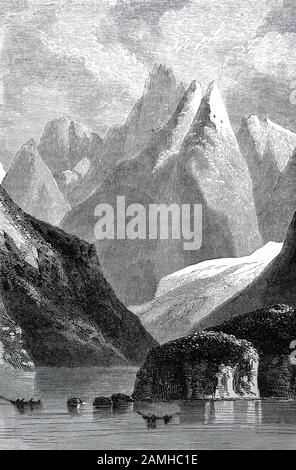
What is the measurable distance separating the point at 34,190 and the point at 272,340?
18.6 metres

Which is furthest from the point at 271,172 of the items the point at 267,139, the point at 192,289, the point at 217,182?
the point at 192,289

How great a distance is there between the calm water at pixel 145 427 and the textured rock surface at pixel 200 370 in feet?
3.13

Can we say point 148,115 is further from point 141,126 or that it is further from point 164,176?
point 164,176

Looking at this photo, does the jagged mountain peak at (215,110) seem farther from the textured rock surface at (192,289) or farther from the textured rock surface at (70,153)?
the textured rock surface at (192,289)

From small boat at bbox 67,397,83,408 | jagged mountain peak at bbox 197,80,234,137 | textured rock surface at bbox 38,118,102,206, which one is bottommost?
small boat at bbox 67,397,83,408

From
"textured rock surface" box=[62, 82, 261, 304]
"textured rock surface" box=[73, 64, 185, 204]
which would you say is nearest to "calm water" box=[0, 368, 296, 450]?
"textured rock surface" box=[62, 82, 261, 304]

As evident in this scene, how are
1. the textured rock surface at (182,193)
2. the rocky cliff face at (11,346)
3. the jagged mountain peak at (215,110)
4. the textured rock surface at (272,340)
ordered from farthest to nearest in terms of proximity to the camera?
the rocky cliff face at (11,346)
the textured rock surface at (182,193)
the jagged mountain peak at (215,110)
the textured rock surface at (272,340)

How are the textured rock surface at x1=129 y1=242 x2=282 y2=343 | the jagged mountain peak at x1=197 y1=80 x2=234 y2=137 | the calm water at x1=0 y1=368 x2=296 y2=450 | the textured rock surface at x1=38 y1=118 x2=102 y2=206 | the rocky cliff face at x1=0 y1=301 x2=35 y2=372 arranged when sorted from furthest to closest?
the rocky cliff face at x1=0 y1=301 x2=35 y2=372 → the textured rock surface at x1=129 y1=242 x2=282 y2=343 → the textured rock surface at x1=38 y1=118 x2=102 y2=206 → the jagged mountain peak at x1=197 y1=80 x2=234 y2=137 → the calm water at x1=0 y1=368 x2=296 y2=450

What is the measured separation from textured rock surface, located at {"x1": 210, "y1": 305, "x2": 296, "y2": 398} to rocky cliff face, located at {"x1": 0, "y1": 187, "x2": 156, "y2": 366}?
32.4ft

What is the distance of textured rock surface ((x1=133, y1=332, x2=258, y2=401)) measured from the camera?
1320 inches

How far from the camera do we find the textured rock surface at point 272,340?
34.1 m

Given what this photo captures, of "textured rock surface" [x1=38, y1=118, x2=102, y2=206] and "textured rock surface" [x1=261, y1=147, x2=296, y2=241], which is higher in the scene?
"textured rock surface" [x1=38, y1=118, x2=102, y2=206]

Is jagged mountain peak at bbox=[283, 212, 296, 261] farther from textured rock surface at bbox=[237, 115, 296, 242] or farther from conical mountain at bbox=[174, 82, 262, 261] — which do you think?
conical mountain at bbox=[174, 82, 262, 261]

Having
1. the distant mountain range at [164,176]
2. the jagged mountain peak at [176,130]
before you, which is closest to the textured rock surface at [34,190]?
the distant mountain range at [164,176]
